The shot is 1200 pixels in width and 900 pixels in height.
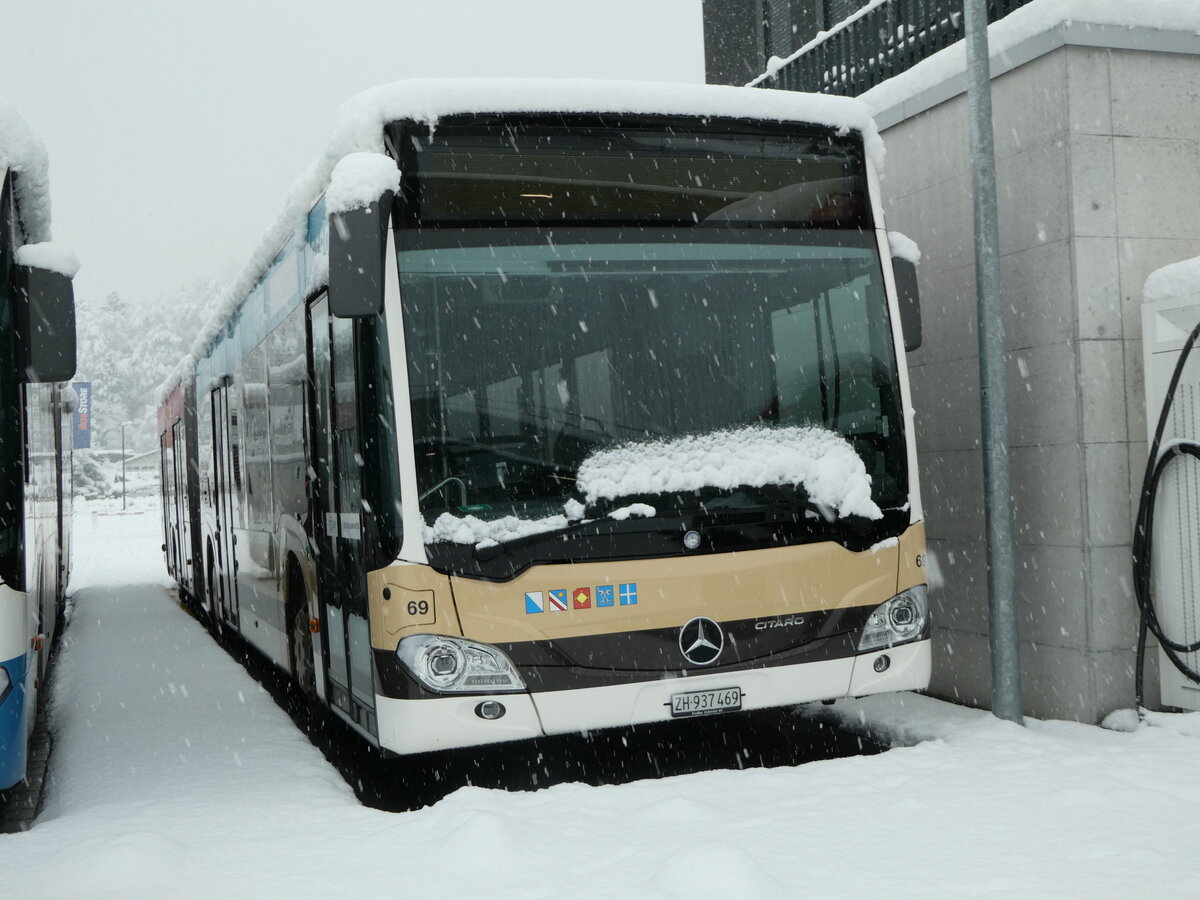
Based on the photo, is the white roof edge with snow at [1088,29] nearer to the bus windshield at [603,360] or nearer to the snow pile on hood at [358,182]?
the bus windshield at [603,360]

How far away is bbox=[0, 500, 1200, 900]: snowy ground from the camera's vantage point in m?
4.40

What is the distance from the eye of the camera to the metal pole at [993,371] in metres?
6.89

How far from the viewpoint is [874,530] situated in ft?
20.4

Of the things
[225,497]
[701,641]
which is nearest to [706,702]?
[701,641]

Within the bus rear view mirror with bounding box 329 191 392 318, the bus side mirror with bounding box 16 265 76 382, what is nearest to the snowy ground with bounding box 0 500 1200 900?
the bus side mirror with bounding box 16 265 76 382

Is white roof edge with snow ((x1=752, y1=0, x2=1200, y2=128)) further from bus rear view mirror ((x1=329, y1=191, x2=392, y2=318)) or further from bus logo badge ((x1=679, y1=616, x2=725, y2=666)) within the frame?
bus rear view mirror ((x1=329, y1=191, x2=392, y2=318))

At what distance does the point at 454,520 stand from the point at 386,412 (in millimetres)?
546

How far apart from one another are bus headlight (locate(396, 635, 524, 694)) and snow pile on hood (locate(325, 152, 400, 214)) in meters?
1.82

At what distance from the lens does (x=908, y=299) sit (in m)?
6.60

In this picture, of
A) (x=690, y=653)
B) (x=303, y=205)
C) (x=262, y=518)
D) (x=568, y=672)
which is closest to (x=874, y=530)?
(x=690, y=653)

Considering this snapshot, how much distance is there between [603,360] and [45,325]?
2439 millimetres

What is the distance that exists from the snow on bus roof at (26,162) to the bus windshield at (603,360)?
1.88m

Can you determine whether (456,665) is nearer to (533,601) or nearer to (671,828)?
(533,601)

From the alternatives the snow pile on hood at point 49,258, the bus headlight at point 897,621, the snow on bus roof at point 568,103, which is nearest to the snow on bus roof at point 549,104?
the snow on bus roof at point 568,103
